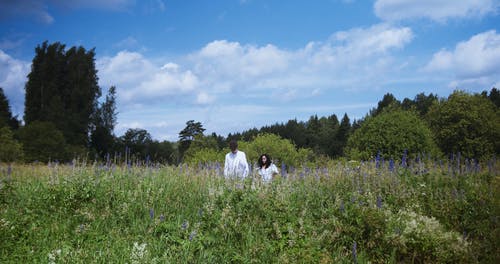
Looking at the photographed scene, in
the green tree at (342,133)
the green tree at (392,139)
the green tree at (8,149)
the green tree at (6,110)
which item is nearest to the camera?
the green tree at (392,139)

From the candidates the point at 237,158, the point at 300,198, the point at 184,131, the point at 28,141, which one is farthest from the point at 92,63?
the point at 300,198

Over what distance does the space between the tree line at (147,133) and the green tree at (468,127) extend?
0.07 m

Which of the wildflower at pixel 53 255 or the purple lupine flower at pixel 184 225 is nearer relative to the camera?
the wildflower at pixel 53 255

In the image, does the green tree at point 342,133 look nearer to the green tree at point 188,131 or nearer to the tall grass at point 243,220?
the green tree at point 188,131

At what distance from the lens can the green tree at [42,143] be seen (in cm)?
3073

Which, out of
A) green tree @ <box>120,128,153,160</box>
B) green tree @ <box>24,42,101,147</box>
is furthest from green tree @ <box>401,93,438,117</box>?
green tree @ <box>24,42,101,147</box>

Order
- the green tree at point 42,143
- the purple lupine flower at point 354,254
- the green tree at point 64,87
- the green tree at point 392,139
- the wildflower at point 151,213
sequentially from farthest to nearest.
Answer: the green tree at point 64,87, the green tree at point 42,143, the green tree at point 392,139, the wildflower at point 151,213, the purple lupine flower at point 354,254

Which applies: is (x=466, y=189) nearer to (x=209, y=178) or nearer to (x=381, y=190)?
(x=381, y=190)

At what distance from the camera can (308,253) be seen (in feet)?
16.7

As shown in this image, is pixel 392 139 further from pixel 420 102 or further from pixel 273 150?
pixel 420 102

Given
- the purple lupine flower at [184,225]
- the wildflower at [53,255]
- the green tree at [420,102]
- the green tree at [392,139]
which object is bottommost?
the wildflower at [53,255]

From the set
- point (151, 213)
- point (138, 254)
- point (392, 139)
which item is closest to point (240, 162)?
point (151, 213)

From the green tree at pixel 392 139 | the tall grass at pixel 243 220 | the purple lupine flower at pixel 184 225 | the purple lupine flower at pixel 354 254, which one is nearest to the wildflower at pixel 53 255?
the tall grass at pixel 243 220

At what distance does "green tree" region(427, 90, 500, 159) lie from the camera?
29.7 m
